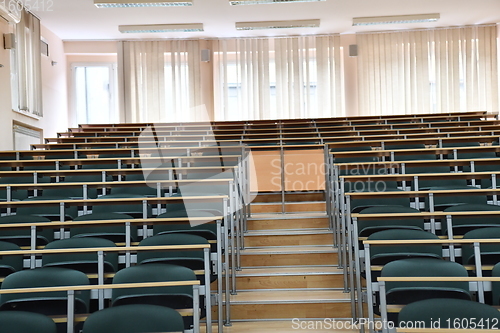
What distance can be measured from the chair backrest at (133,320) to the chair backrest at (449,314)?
110cm

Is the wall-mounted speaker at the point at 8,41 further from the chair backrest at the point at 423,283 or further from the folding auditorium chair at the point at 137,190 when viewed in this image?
the chair backrest at the point at 423,283

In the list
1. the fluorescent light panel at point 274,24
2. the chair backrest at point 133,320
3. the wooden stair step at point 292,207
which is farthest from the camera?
the fluorescent light panel at point 274,24

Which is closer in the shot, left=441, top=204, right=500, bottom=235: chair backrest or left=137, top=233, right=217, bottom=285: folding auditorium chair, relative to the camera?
left=137, top=233, right=217, bottom=285: folding auditorium chair

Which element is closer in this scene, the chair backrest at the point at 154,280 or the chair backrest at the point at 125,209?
the chair backrest at the point at 154,280

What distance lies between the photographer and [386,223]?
4090 mm

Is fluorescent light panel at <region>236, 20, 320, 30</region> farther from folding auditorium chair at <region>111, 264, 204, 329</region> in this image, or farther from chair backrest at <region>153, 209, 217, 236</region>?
folding auditorium chair at <region>111, 264, 204, 329</region>

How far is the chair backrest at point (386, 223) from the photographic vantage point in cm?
402

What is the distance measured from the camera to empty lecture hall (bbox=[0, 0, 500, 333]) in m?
3.23

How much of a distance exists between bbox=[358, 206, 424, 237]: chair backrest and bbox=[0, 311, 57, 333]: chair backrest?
6.98ft

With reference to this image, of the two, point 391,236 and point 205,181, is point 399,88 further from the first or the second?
point 391,236

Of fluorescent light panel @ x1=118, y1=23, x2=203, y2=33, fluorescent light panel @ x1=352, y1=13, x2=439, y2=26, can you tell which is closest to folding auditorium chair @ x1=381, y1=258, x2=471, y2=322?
fluorescent light panel @ x1=352, y1=13, x2=439, y2=26

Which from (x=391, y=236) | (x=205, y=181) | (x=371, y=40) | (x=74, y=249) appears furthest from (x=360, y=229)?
(x=371, y=40)

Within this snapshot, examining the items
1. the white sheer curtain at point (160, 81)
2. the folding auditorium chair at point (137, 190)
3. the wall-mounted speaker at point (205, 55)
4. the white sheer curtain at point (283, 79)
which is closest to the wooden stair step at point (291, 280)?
the folding auditorium chair at point (137, 190)

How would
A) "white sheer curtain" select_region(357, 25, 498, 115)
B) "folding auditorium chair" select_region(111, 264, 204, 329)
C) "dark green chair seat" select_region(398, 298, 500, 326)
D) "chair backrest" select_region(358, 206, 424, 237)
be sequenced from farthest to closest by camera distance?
"white sheer curtain" select_region(357, 25, 498, 115)
"chair backrest" select_region(358, 206, 424, 237)
"folding auditorium chair" select_region(111, 264, 204, 329)
"dark green chair seat" select_region(398, 298, 500, 326)
